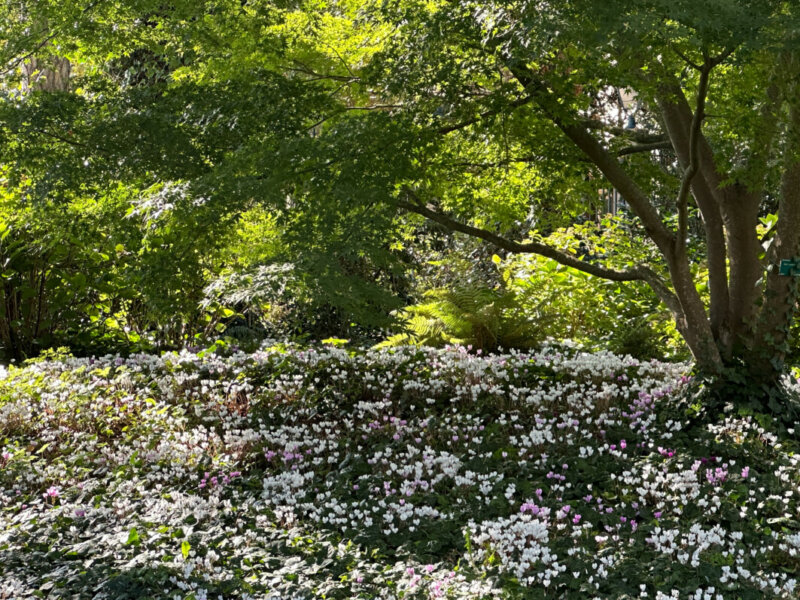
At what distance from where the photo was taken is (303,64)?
564 centimetres

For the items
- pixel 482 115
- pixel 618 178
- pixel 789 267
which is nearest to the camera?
pixel 482 115

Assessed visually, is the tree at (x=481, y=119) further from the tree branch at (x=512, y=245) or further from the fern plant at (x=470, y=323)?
the fern plant at (x=470, y=323)

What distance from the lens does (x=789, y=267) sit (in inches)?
213

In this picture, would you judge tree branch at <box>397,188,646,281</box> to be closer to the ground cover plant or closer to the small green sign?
the ground cover plant

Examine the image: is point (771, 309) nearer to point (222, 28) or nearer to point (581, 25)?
point (581, 25)

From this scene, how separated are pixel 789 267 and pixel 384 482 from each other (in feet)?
9.85

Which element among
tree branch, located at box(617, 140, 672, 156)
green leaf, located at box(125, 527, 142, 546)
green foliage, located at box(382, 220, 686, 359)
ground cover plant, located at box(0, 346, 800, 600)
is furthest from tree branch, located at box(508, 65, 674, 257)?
green leaf, located at box(125, 527, 142, 546)

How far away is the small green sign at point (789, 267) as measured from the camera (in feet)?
17.8

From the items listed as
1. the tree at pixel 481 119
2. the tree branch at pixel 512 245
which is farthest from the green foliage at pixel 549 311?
the tree branch at pixel 512 245

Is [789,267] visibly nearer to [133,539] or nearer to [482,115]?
[482,115]

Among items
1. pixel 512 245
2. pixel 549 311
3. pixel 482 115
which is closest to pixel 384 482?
pixel 512 245

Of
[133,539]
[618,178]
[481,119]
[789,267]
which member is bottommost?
[133,539]

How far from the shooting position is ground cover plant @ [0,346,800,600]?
3.54 m

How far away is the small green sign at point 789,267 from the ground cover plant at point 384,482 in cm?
96
